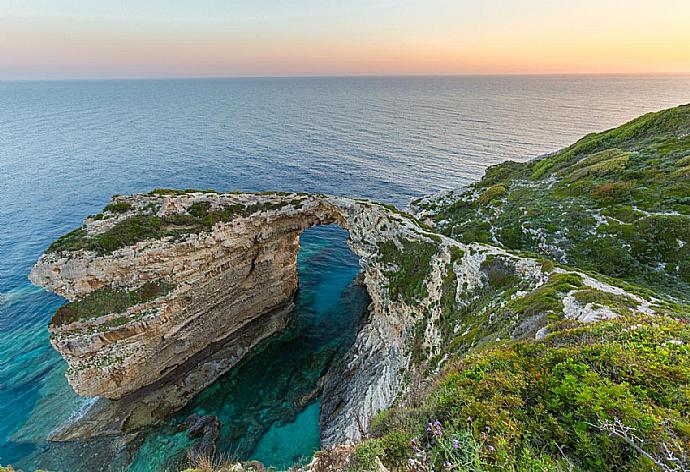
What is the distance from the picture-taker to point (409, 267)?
83.9ft

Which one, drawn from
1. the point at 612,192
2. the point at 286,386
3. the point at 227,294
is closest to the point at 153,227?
the point at 227,294

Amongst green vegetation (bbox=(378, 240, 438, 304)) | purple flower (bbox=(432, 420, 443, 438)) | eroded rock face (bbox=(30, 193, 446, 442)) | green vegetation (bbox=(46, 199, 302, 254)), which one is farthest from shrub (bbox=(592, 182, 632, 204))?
purple flower (bbox=(432, 420, 443, 438))

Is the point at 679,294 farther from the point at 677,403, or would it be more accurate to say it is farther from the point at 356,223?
the point at 356,223

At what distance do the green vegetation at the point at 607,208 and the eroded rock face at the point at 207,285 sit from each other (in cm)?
916

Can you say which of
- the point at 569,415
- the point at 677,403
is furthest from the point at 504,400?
the point at 677,403

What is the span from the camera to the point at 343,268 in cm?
4188

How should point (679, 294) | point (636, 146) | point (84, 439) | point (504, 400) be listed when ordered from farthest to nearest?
1. point (636, 146)
2. point (84, 439)
3. point (679, 294)
4. point (504, 400)

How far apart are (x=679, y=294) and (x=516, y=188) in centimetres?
2142

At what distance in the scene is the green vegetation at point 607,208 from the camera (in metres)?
20.5

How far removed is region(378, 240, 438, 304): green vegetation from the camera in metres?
24.2

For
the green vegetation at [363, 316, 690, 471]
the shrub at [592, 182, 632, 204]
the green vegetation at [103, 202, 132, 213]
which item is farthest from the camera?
the green vegetation at [103, 202, 132, 213]

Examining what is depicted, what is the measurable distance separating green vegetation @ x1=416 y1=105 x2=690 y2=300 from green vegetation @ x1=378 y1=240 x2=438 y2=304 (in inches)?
246

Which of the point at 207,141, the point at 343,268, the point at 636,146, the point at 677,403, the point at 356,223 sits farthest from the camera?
the point at 207,141

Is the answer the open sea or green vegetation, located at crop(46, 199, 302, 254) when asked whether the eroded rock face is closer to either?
green vegetation, located at crop(46, 199, 302, 254)
